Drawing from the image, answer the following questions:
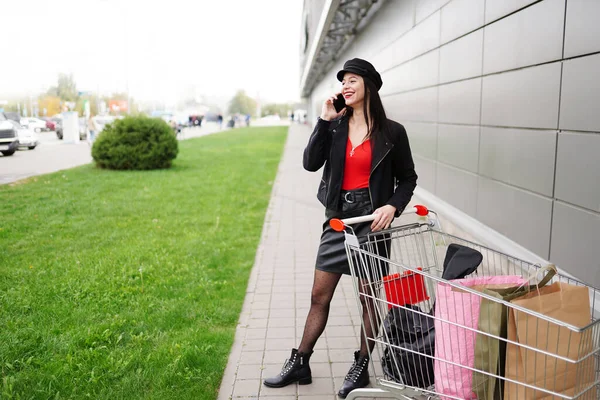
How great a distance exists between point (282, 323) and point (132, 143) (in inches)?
550

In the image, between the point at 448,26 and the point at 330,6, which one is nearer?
the point at 448,26

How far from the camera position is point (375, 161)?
132 inches

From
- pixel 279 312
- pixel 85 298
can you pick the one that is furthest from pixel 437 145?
pixel 85 298

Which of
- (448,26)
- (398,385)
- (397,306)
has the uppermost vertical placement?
(448,26)

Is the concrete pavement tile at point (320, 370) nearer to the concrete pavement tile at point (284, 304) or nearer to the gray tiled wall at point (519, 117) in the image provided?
the concrete pavement tile at point (284, 304)

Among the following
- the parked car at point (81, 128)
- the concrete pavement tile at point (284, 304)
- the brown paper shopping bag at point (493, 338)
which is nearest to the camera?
the brown paper shopping bag at point (493, 338)

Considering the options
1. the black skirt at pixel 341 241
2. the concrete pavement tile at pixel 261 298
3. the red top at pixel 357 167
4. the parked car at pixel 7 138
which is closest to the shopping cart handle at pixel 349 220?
the black skirt at pixel 341 241

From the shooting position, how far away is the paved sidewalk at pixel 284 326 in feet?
12.5

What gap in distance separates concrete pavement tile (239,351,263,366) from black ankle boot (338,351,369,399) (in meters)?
0.76

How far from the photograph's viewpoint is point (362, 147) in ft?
11.2

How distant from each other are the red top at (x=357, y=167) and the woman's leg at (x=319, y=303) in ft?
1.84

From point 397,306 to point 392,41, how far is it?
32.3 feet

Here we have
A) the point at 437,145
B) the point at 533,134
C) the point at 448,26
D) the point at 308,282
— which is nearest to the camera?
the point at 533,134

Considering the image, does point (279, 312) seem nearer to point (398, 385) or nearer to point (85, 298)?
point (85, 298)
